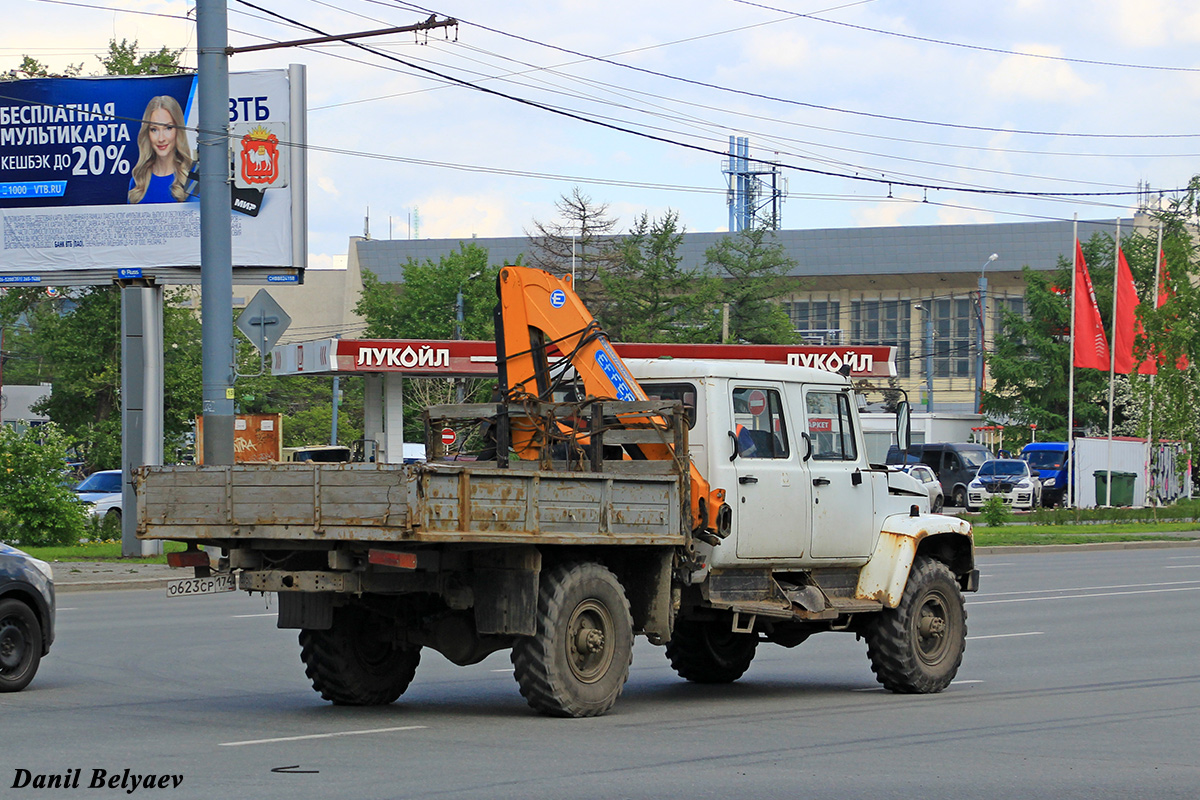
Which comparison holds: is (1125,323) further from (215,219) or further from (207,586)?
(207,586)

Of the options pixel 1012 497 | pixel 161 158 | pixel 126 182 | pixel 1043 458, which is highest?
pixel 161 158

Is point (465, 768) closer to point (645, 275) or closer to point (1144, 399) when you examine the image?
point (1144, 399)

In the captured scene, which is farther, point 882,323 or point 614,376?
point 882,323

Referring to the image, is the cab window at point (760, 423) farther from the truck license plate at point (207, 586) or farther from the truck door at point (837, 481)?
the truck license plate at point (207, 586)

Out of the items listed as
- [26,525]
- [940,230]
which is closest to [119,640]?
[26,525]

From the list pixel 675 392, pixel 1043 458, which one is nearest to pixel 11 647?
pixel 675 392

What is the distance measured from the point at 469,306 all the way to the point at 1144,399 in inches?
1427

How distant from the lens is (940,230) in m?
83.2

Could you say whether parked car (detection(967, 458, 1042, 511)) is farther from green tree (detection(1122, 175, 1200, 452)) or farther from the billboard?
the billboard

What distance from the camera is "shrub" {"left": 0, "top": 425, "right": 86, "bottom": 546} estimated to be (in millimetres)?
27562

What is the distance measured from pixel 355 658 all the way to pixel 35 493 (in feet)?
64.3

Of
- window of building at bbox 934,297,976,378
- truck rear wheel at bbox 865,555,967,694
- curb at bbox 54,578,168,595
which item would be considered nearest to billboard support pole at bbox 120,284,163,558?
curb at bbox 54,578,168,595

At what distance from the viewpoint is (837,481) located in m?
11.4

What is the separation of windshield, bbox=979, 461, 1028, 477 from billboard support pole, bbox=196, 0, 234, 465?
35440 millimetres
